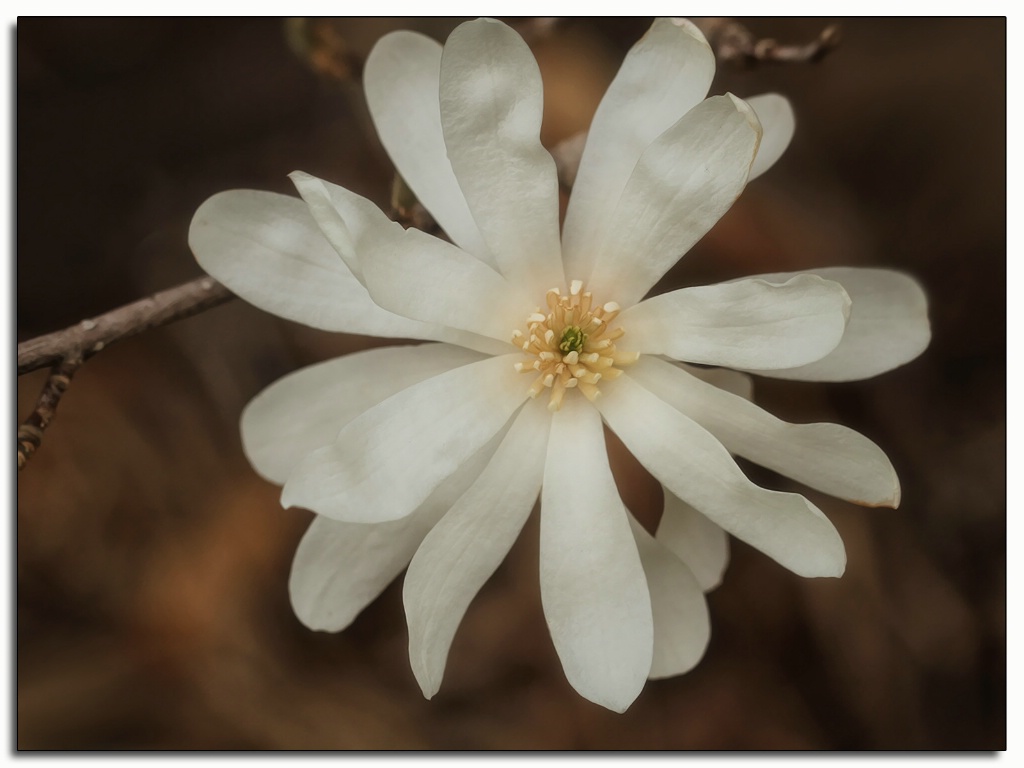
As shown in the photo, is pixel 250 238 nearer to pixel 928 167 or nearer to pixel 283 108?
pixel 283 108

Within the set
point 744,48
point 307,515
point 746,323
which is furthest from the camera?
point 307,515

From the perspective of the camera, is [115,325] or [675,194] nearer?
[675,194]

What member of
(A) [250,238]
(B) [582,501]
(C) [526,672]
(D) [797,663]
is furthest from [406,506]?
(D) [797,663]

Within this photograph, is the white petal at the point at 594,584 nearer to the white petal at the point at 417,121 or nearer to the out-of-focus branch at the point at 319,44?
the white petal at the point at 417,121

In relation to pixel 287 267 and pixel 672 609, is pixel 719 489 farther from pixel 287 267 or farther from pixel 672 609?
pixel 287 267

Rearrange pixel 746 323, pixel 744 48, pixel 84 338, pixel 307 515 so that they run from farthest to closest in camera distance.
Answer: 1. pixel 307 515
2. pixel 744 48
3. pixel 84 338
4. pixel 746 323

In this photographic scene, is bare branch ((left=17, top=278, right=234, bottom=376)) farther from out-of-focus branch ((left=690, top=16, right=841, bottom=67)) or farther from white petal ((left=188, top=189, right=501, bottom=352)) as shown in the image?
out-of-focus branch ((left=690, top=16, right=841, bottom=67))

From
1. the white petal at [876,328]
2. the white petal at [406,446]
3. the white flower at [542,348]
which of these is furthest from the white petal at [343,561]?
the white petal at [876,328]

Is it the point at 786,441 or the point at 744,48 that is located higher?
the point at 744,48

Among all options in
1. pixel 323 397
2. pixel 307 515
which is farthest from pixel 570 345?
pixel 307 515
